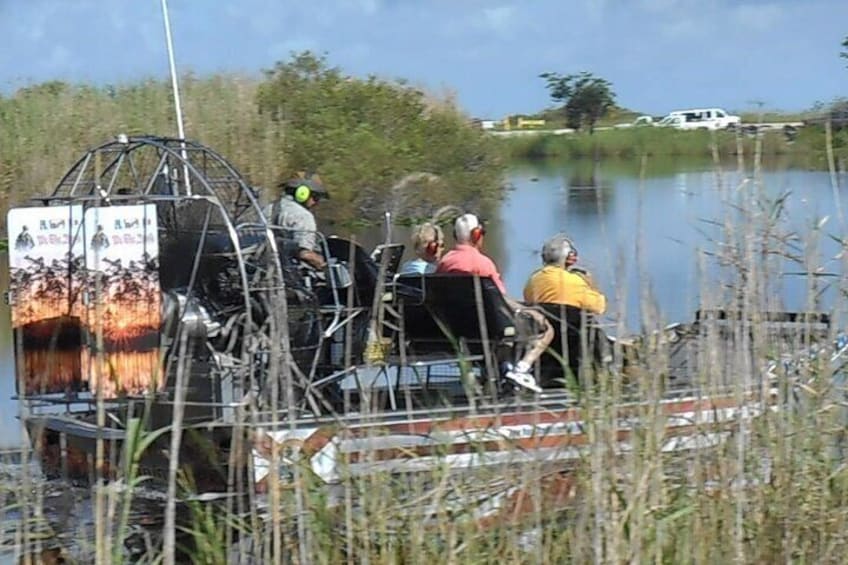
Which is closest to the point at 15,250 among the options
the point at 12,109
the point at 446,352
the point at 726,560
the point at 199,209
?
the point at 199,209

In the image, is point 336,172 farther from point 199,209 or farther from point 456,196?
point 199,209

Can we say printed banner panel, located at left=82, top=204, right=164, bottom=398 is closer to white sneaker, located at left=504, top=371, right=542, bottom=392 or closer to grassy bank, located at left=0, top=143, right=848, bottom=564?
white sneaker, located at left=504, top=371, right=542, bottom=392

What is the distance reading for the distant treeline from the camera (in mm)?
22688

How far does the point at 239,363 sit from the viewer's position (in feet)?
24.3

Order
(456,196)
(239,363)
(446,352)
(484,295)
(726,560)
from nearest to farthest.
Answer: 1. (726,560)
2. (239,363)
3. (484,295)
4. (446,352)
5. (456,196)

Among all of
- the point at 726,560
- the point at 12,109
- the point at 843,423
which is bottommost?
the point at 726,560

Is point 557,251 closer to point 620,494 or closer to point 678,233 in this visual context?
point 678,233

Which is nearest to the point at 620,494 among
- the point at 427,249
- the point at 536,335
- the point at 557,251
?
the point at 536,335

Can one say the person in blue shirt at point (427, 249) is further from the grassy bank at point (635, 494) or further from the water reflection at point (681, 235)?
the grassy bank at point (635, 494)

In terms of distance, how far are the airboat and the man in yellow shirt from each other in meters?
0.13

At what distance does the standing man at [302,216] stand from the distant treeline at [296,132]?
10214mm

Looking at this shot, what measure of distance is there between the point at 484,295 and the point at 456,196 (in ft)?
60.6

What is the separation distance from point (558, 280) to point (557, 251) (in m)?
0.21

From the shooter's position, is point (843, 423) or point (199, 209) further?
point (199, 209)
